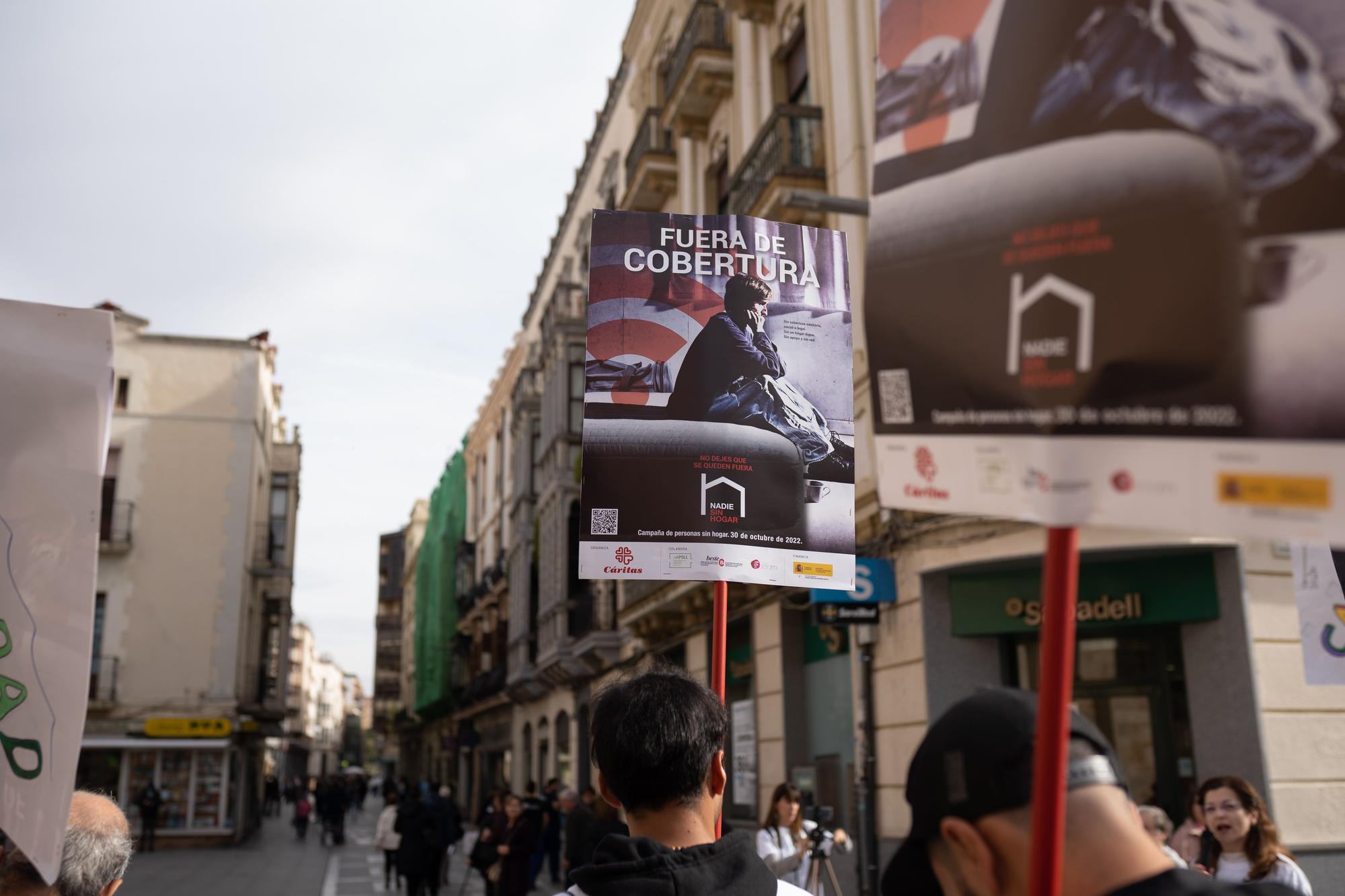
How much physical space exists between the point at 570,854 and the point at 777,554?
7199 millimetres

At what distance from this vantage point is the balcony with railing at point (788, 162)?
1375 centimetres

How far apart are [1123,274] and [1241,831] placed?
4.46 meters

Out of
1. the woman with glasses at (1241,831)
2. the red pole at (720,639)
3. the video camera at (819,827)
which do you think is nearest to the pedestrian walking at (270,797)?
the video camera at (819,827)

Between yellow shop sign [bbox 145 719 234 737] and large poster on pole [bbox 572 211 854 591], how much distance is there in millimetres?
28931

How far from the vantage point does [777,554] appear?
4148 mm

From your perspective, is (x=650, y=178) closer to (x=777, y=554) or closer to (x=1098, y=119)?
(x=777, y=554)

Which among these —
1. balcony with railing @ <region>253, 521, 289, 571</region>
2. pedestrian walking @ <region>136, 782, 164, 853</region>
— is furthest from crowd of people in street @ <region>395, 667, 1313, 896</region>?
balcony with railing @ <region>253, 521, 289, 571</region>

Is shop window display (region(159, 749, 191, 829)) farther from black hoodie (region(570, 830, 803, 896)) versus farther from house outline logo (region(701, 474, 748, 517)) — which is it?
black hoodie (region(570, 830, 803, 896))

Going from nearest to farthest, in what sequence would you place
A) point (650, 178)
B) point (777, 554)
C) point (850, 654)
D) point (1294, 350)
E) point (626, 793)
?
1. point (1294, 350)
2. point (626, 793)
3. point (777, 554)
4. point (850, 654)
5. point (650, 178)

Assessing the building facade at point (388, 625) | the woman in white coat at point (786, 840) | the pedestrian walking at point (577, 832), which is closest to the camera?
the woman in white coat at point (786, 840)

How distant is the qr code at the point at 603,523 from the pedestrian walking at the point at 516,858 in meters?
9.32

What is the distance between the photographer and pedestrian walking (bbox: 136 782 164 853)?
90.0 ft

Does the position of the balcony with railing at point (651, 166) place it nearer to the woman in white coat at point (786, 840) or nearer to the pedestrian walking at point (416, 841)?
the pedestrian walking at point (416, 841)

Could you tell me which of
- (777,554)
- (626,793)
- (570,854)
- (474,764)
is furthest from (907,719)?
(474,764)
